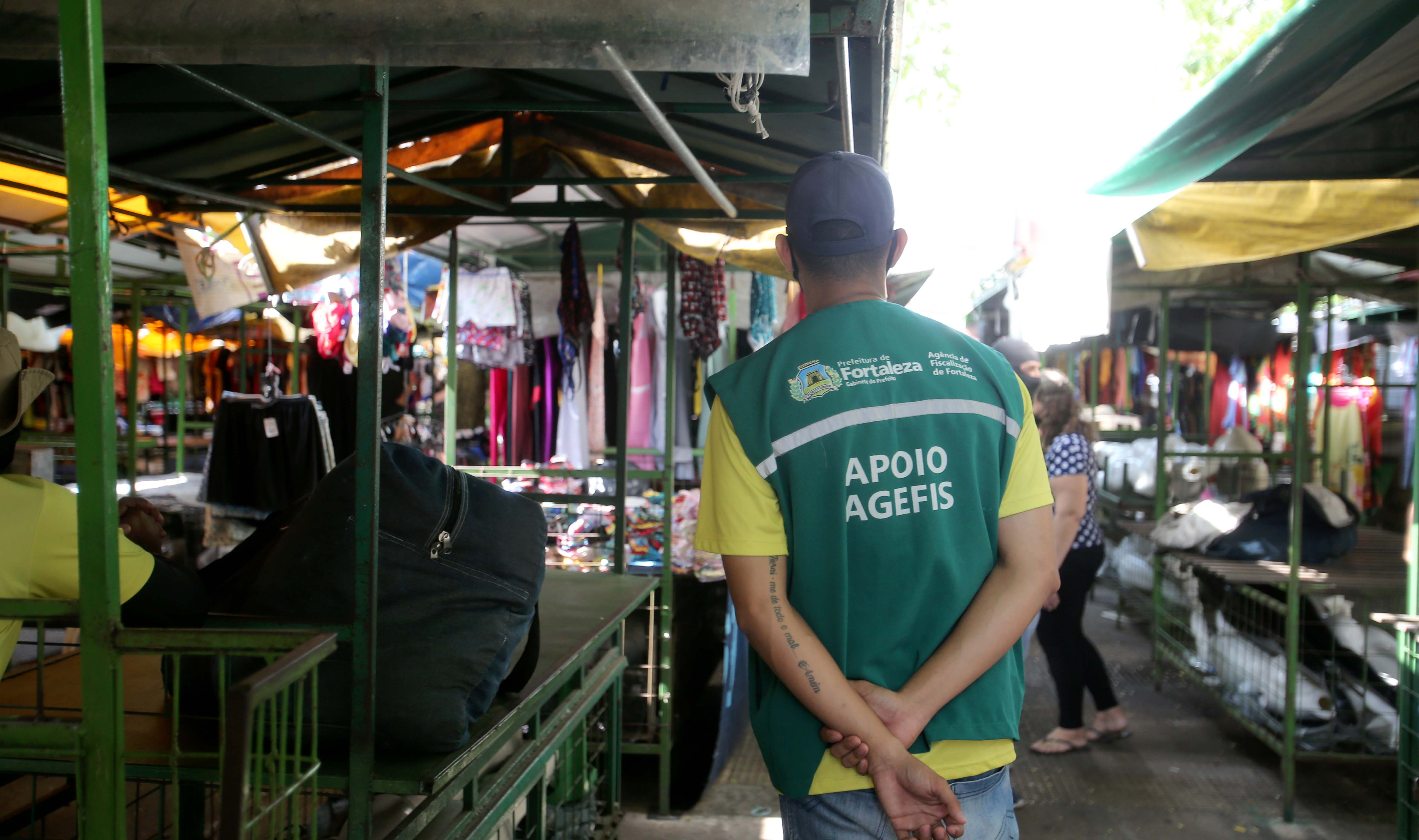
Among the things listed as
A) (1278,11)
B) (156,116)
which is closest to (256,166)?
(156,116)

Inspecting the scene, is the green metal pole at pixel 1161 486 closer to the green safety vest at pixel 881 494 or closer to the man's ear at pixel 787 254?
the green safety vest at pixel 881 494

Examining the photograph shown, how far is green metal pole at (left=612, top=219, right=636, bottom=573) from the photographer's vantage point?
4105mm

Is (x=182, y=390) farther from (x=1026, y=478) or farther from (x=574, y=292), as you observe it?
(x=1026, y=478)

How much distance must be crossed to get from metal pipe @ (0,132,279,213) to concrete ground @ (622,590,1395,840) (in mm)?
3290

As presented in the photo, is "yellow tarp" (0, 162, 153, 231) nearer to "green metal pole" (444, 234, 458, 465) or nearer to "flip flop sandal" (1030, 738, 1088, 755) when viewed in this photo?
"green metal pole" (444, 234, 458, 465)

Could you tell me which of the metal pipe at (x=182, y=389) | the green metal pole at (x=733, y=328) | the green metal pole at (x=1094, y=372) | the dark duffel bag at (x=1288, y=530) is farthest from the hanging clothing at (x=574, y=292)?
the green metal pole at (x=1094, y=372)

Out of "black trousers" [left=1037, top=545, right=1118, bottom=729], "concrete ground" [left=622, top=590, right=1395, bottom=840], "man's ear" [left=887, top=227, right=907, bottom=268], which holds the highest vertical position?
"man's ear" [left=887, top=227, right=907, bottom=268]

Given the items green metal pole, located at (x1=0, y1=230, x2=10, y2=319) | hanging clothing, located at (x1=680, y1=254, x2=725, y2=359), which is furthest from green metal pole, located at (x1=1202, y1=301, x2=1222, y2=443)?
green metal pole, located at (x1=0, y1=230, x2=10, y2=319)

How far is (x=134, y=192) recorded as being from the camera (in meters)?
3.56

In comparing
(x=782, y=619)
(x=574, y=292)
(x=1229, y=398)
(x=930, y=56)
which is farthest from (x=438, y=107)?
(x=930, y=56)

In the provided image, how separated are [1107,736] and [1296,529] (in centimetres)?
163

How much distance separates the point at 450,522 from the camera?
185 cm

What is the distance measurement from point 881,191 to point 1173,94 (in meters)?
13.3

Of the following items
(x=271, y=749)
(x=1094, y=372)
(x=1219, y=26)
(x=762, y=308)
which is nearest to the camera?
(x=271, y=749)
